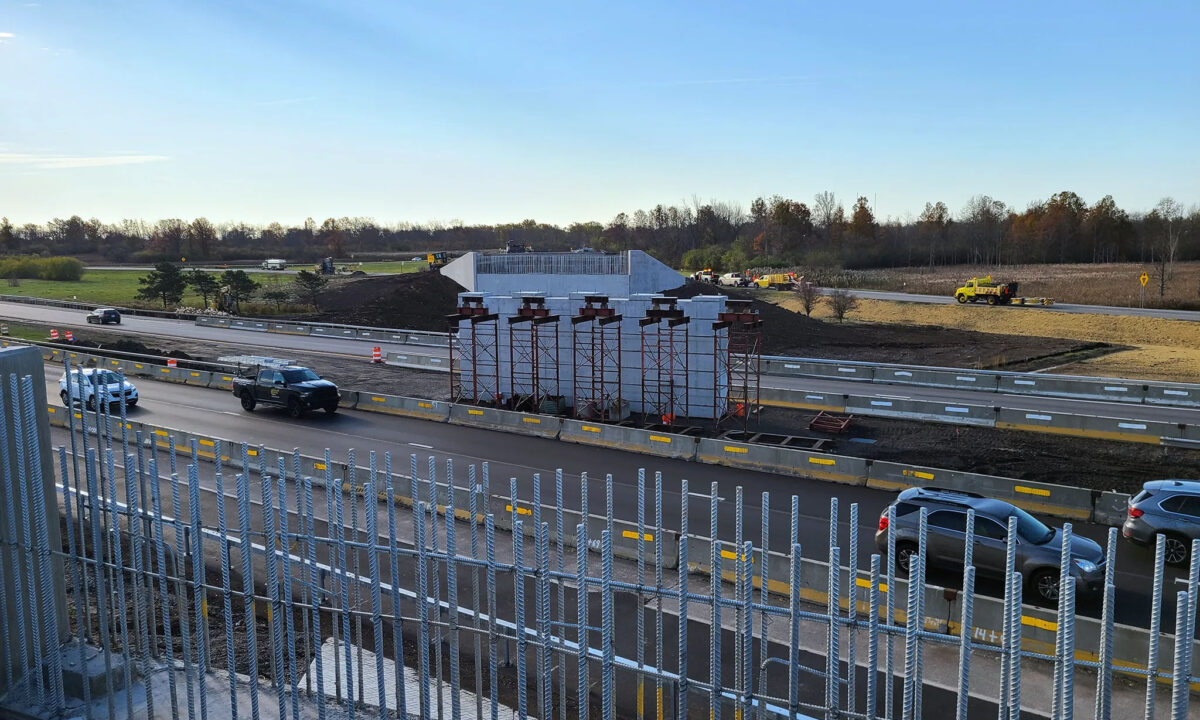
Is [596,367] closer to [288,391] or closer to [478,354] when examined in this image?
[478,354]

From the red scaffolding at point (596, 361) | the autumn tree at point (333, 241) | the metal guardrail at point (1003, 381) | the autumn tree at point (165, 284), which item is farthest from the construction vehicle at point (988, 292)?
the autumn tree at point (333, 241)

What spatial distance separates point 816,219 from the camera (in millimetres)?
159250

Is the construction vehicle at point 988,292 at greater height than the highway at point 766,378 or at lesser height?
greater

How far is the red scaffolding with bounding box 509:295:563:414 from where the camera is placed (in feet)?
104

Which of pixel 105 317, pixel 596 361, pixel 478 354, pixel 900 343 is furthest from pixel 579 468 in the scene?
pixel 105 317

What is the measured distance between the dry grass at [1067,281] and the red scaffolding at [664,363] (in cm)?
4558

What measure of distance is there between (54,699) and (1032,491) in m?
18.4

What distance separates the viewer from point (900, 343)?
5056 cm

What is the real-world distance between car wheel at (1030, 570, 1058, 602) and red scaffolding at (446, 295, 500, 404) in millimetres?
21936

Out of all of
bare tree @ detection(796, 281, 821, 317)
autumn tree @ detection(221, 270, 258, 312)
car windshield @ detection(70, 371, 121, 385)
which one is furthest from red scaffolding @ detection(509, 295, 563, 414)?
autumn tree @ detection(221, 270, 258, 312)

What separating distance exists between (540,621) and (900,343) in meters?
46.7

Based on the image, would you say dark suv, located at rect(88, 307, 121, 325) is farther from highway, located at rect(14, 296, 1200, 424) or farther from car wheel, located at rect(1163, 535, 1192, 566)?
car wheel, located at rect(1163, 535, 1192, 566)

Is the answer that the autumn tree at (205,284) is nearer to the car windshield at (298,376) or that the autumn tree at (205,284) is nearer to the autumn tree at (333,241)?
the car windshield at (298,376)

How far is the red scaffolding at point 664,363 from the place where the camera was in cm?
2972
